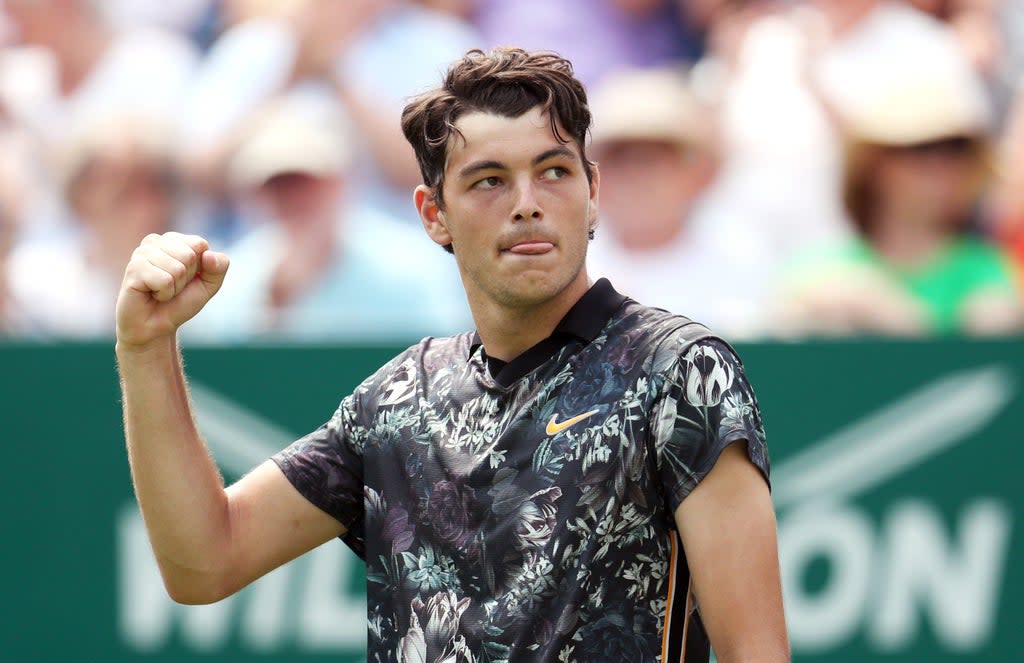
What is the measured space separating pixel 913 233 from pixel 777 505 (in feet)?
3.84

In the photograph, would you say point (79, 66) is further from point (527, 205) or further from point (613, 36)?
point (527, 205)

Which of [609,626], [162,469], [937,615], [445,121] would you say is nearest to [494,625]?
[609,626]

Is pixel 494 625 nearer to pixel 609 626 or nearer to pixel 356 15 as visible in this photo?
pixel 609 626

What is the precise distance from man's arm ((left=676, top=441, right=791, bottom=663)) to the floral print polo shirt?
3 centimetres

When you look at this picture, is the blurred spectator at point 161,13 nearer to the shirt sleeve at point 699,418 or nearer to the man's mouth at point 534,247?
the man's mouth at point 534,247

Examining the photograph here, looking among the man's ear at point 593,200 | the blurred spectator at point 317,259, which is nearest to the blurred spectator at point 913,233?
the blurred spectator at point 317,259

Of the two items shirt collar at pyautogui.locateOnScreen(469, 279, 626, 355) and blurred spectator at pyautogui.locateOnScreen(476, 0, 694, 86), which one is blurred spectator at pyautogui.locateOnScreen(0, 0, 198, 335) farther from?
shirt collar at pyautogui.locateOnScreen(469, 279, 626, 355)

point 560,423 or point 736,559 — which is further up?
point 560,423

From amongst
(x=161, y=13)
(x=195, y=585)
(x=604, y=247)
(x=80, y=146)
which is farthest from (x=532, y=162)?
(x=161, y=13)

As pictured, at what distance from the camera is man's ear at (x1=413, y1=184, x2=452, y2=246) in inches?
93.0

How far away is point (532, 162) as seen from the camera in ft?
7.13

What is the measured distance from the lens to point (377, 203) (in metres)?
5.46

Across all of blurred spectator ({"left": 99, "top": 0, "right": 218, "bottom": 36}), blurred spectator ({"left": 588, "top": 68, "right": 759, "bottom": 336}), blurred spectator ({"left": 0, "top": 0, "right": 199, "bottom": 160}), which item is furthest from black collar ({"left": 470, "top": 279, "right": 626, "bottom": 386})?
blurred spectator ({"left": 99, "top": 0, "right": 218, "bottom": 36})

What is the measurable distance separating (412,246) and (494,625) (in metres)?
3.40
